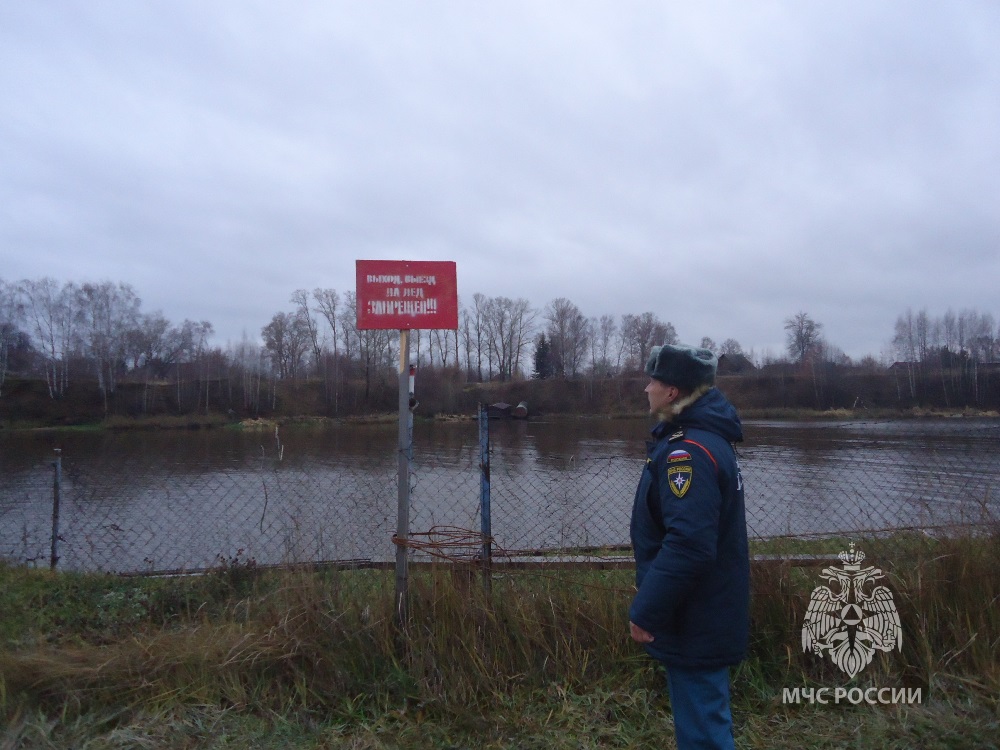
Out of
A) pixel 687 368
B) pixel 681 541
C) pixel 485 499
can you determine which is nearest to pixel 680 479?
pixel 681 541

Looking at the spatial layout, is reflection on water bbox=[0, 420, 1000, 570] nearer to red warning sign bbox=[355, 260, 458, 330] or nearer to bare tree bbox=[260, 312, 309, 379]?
red warning sign bbox=[355, 260, 458, 330]

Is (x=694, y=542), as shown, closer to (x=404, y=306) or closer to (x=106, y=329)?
(x=404, y=306)

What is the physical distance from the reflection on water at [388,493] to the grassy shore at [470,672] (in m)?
0.82

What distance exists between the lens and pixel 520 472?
14539 millimetres

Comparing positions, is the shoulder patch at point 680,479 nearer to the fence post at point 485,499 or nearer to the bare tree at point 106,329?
the fence post at point 485,499

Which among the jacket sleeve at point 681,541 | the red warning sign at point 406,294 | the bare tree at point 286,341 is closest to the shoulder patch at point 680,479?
the jacket sleeve at point 681,541

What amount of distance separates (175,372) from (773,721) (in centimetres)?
6698

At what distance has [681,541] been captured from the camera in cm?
217

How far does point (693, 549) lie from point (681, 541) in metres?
0.05

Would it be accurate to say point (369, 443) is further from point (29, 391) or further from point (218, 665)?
point (29, 391)

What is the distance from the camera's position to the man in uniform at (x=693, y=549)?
2201mm

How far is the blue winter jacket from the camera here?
86.3 inches

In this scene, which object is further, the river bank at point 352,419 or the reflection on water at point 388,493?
the river bank at point 352,419

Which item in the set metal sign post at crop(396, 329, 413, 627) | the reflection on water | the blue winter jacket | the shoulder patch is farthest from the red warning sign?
the shoulder patch
